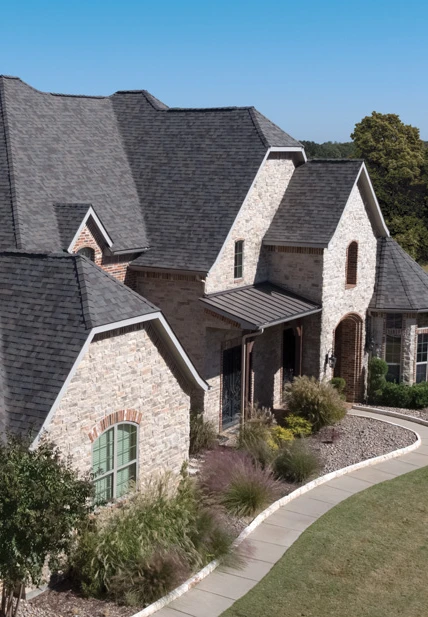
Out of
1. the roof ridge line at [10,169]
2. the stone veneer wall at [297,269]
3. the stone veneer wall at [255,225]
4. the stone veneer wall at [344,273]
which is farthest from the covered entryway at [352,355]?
the roof ridge line at [10,169]

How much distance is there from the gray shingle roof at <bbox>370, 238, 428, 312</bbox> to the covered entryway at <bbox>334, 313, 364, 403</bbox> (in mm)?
1053

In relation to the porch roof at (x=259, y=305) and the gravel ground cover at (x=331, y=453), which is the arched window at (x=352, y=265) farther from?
the gravel ground cover at (x=331, y=453)

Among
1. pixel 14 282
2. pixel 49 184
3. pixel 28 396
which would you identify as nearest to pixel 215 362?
pixel 49 184

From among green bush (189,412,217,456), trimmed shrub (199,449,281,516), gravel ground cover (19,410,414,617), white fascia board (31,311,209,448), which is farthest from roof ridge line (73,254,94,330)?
green bush (189,412,217,456)

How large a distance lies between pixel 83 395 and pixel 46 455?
240 centimetres

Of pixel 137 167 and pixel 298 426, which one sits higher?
pixel 137 167

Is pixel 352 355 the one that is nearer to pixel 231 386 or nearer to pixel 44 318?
pixel 231 386

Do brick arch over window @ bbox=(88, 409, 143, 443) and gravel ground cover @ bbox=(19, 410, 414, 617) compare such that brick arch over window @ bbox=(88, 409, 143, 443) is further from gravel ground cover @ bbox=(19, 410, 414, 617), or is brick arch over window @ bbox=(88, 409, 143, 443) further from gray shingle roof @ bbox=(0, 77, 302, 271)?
gray shingle roof @ bbox=(0, 77, 302, 271)

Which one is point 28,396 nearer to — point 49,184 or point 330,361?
point 49,184

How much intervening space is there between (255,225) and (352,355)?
668cm

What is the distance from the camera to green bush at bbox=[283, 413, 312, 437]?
79.4 feet

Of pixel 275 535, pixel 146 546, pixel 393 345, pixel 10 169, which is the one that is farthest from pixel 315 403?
pixel 10 169

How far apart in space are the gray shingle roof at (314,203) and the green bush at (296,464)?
7.82 metres

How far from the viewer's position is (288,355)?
28.6 metres
